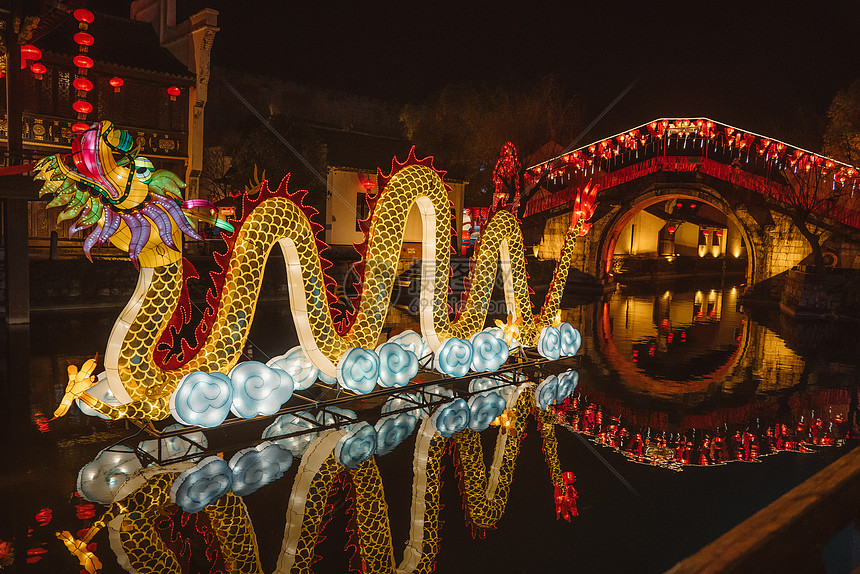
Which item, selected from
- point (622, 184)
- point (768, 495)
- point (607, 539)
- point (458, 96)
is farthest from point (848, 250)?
point (607, 539)

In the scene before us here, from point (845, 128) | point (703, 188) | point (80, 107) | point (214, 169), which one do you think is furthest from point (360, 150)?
point (845, 128)

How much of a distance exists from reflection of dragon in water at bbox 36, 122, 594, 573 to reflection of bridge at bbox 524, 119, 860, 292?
1765 centimetres

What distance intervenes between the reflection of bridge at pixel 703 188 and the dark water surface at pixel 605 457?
10331 millimetres

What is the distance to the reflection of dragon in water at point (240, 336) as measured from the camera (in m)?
4.52

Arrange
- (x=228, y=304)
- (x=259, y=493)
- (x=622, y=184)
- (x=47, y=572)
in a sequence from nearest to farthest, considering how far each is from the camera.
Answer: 1. (x=47, y=572)
2. (x=259, y=493)
3. (x=228, y=304)
4. (x=622, y=184)

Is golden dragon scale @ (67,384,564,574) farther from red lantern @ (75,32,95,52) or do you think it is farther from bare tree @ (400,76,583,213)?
bare tree @ (400,76,583,213)

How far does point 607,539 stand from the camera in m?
4.61

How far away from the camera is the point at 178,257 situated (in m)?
5.78

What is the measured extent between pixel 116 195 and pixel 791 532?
526cm

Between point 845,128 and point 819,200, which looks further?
point 845,128

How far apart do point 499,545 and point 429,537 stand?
0.50 m

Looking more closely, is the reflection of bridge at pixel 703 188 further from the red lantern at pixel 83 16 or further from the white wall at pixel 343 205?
the red lantern at pixel 83 16

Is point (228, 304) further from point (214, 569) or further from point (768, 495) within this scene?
point (768, 495)

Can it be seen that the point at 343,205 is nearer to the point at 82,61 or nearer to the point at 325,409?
the point at 82,61
